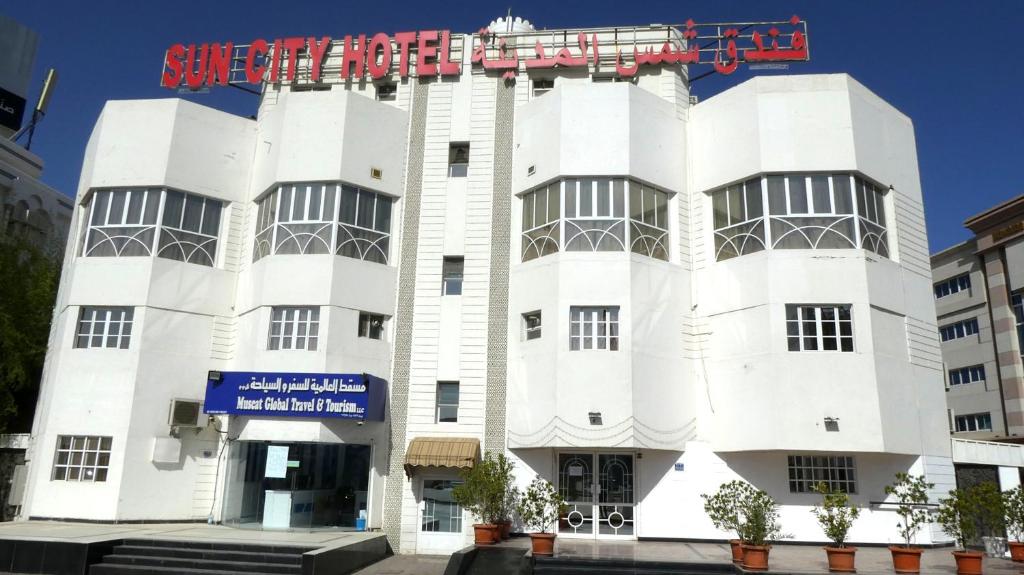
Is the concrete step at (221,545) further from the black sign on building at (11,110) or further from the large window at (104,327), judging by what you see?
the black sign on building at (11,110)

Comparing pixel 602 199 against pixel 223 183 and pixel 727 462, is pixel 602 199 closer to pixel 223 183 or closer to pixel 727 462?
pixel 727 462

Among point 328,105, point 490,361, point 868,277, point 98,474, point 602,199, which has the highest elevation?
point 328,105

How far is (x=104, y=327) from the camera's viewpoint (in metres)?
20.3

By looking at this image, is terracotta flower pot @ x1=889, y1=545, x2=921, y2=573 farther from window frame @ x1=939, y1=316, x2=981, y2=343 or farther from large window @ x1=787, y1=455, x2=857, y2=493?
window frame @ x1=939, y1=316, x2=981, y2=343

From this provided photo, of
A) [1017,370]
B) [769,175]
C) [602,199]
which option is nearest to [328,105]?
[602,199]

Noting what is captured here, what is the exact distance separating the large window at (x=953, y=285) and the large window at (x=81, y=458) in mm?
43417

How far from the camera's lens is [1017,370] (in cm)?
3775

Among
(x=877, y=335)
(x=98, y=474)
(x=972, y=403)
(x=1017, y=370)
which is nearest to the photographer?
(x=877, y=335)

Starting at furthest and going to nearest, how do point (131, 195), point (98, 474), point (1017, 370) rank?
point (1017, 370) < point (131, 195) < point (98, 474)

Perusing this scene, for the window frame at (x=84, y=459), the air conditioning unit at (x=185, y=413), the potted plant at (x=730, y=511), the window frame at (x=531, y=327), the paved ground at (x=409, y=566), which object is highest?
the window frame at (x=531, y=327)

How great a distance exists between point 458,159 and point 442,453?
30.4 feet

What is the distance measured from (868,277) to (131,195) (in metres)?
20.6

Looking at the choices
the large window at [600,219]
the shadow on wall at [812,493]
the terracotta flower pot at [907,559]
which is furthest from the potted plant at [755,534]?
the large window at [600,219]

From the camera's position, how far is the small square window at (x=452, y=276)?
21.3 m
